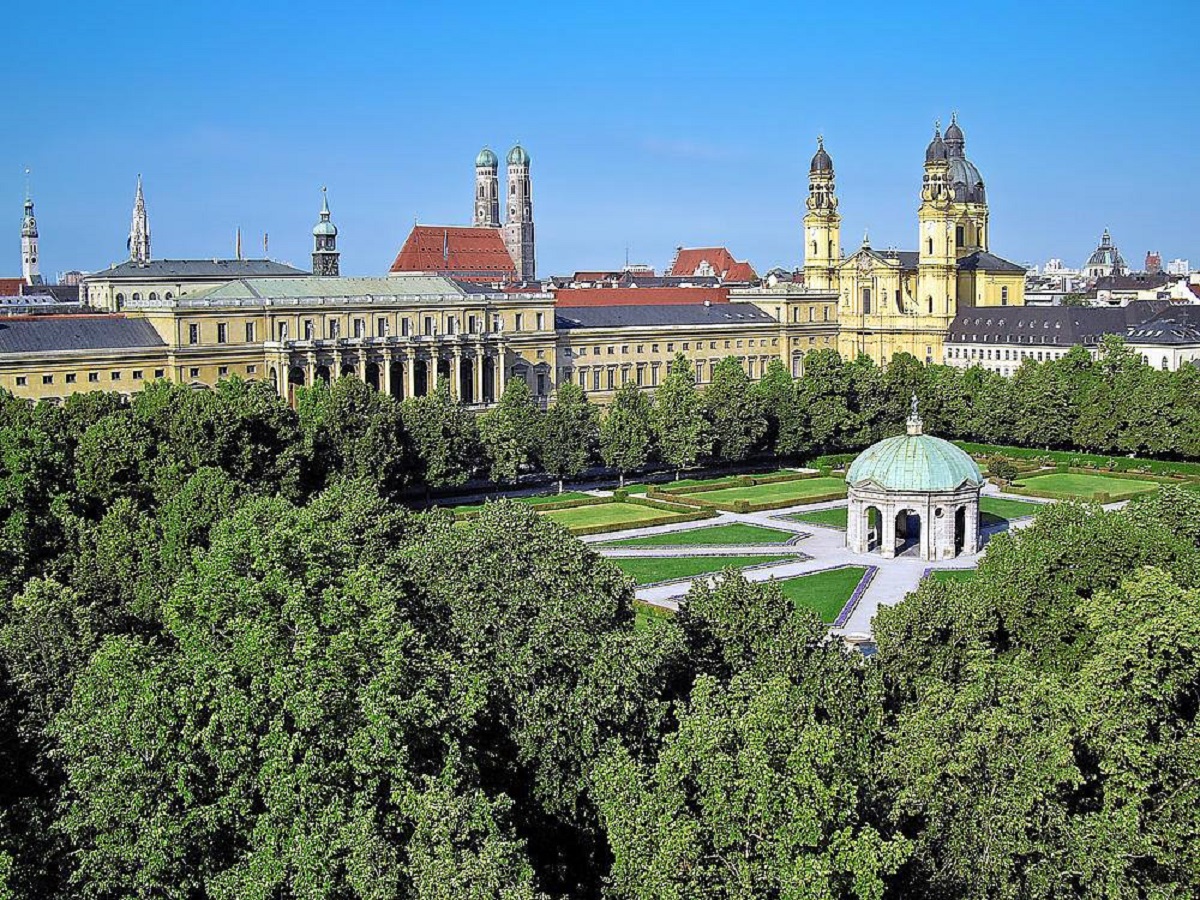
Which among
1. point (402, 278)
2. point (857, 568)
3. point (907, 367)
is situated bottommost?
point (857, 568)

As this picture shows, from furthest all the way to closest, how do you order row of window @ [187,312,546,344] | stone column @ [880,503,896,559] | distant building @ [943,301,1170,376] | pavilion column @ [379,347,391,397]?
1. distant building @ [943,301,1170,376]
2. pavilion column @ [379,347,391,397]
3. row of window @ [187,312,546,344]
4. stone column @ [880,503,896,559]

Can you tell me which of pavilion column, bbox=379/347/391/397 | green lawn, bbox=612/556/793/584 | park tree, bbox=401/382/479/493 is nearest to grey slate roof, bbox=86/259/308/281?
pavilion column, bbox=379/347/391/397

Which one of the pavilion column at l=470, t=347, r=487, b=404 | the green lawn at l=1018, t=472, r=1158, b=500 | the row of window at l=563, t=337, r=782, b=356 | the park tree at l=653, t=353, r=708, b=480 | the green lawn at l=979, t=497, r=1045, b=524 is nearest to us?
the green lawn at l=979, t=497, r=1045, b=524

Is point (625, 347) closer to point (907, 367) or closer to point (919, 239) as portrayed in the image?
point (907, 367)

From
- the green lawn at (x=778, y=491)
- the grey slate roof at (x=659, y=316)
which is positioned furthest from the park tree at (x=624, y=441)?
the grey slate roof at (x=659, y=316)

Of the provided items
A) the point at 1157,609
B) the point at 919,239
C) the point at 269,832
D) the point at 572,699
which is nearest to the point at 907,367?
the point at 919,239

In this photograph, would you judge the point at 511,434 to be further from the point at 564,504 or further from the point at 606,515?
the point at 606,515

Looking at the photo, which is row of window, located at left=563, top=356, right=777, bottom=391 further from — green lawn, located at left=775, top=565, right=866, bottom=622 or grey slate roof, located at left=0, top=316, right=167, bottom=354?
green lawn, located at left=775, top=565, right=866, bottom=622
